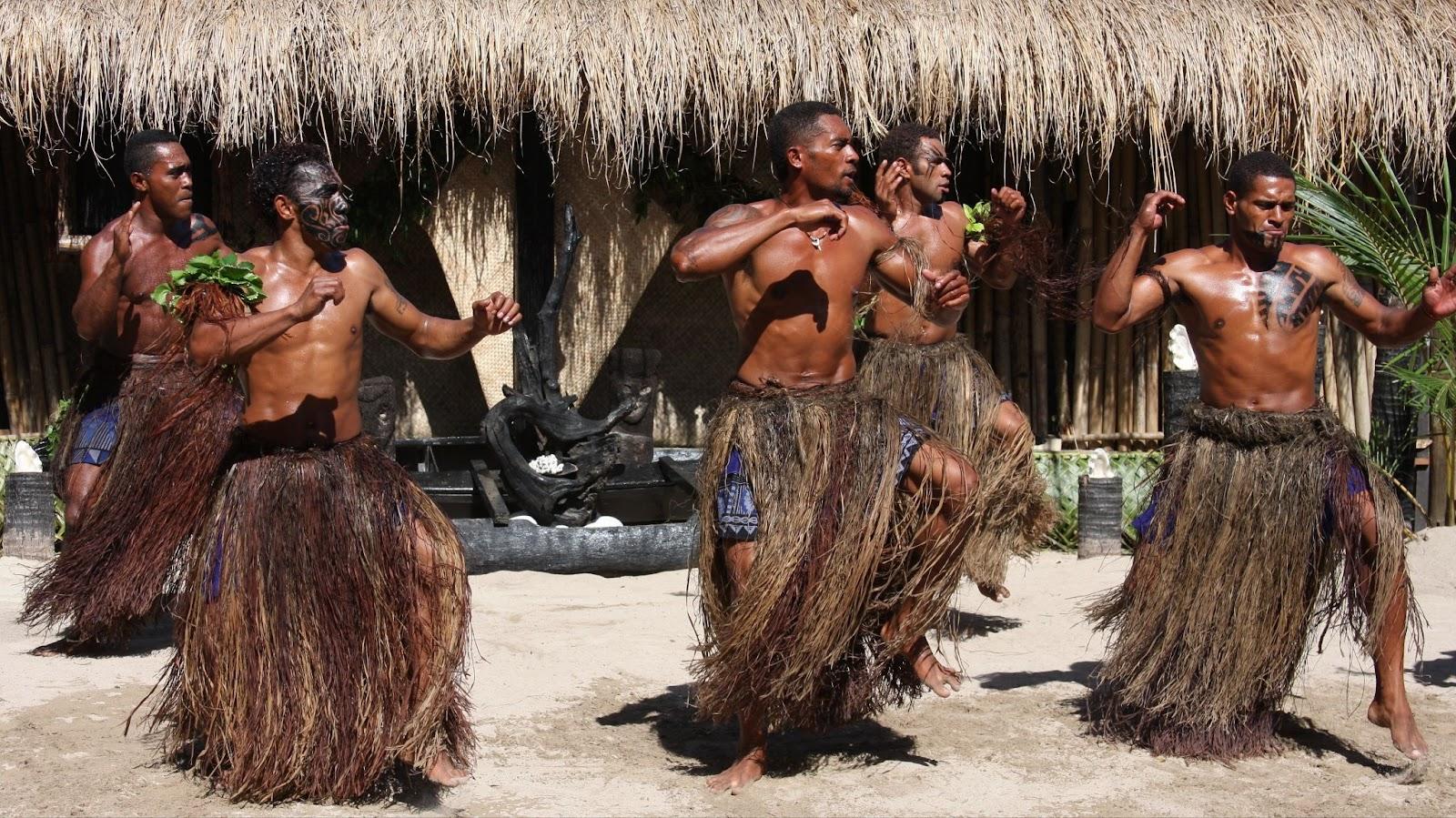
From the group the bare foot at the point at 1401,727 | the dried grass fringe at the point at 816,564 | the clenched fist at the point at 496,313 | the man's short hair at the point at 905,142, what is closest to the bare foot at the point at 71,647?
the clenched fist at the point at 496,313

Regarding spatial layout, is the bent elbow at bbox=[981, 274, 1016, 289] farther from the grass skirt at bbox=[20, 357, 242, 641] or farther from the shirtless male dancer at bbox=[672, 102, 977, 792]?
the grass skirt at bbox=[20, 357, 242, 641]

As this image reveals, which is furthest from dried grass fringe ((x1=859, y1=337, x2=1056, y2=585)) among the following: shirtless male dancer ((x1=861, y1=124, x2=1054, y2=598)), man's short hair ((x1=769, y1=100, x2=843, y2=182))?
man's short hair ((x1=769, y1=100, x2=843, y2=182))

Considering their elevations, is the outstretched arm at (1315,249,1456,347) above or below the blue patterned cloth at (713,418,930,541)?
above

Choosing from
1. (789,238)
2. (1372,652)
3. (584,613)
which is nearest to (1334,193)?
(1372,652)

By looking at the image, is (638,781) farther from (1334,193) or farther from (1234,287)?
(1334,193)

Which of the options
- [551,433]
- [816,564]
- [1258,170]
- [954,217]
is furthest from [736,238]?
[551,433]

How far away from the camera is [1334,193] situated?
19.2ft

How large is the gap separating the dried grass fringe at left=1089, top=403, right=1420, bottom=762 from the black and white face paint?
220 centimetres

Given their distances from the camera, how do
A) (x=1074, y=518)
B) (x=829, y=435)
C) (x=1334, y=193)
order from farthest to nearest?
(x=1074, y=518) → (x=1334, y=193) → (x=829, y=435)

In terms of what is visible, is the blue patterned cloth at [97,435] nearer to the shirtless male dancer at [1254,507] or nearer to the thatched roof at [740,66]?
the thatched roof at [740,66]

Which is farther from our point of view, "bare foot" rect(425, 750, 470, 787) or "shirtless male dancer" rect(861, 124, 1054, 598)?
"shirtless male dancer" rect(861, 124, 1054, 598)

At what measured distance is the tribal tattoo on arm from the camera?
4.38 meters

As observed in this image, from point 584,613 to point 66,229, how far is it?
3.11 meters

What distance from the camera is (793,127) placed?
13.9ft
